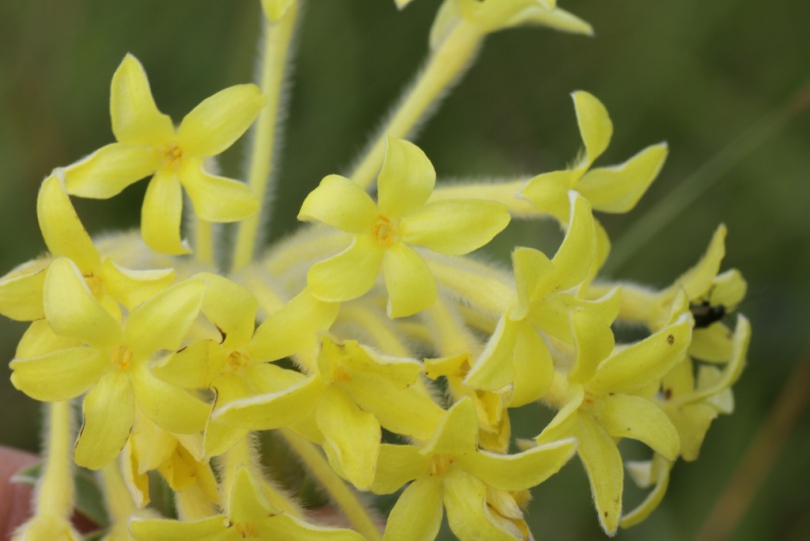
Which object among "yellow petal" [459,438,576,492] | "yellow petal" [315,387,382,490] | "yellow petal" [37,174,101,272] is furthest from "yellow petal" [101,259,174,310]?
"yellow petal" [459,438,576,492]

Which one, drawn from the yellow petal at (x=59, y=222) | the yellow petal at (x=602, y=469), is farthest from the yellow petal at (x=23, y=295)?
the yellow petal at (x=602, y=469)

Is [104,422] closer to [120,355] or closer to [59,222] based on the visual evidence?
[120,355]

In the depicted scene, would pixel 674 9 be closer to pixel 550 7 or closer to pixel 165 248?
pixel 550 7

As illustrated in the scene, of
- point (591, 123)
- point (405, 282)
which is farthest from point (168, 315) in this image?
point (591, 123)

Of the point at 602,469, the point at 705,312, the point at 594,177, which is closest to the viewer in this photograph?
the point at 602,469

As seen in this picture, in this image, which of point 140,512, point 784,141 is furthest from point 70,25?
point 784,141

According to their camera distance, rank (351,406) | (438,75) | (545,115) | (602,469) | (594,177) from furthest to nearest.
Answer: (545,115) < (438,75) < (594,177) < (602,469) < (351,406)
